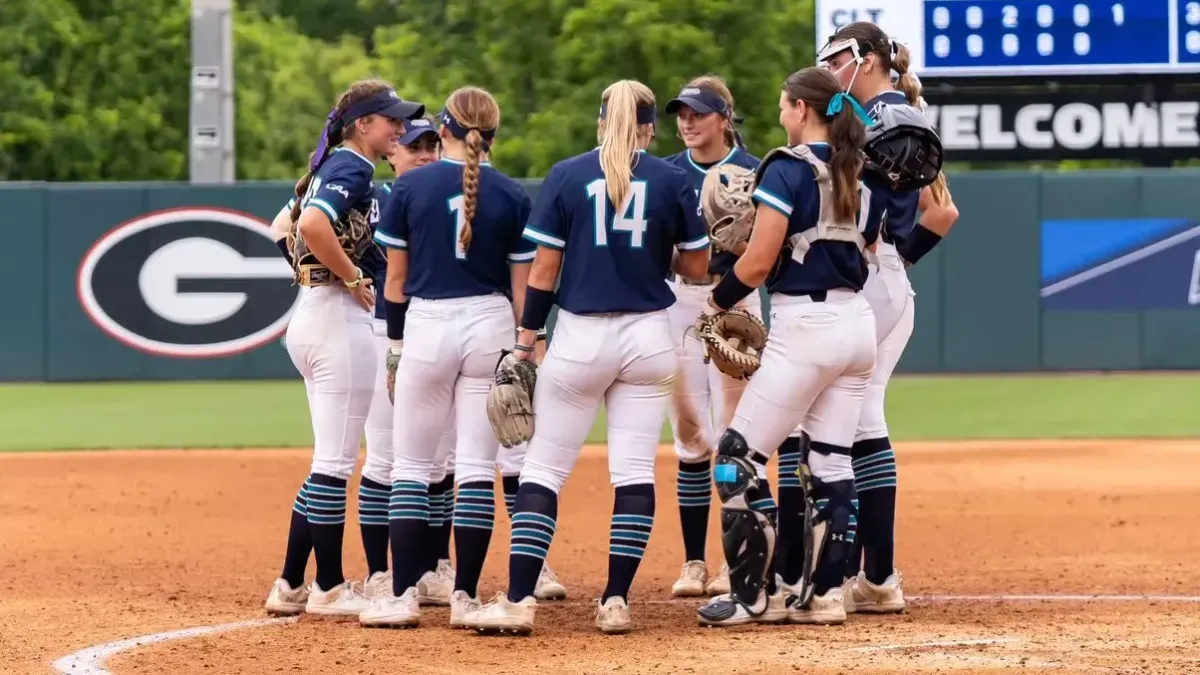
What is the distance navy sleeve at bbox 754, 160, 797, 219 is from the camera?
589 cm

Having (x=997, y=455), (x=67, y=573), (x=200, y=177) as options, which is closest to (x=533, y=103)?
(x=200, y=177)

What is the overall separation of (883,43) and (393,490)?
234cm

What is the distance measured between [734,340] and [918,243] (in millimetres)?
946

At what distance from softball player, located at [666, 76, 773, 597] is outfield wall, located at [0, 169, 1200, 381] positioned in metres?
10.5

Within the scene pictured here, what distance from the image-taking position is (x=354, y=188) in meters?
6.37

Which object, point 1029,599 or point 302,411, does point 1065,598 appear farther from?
point 302,411

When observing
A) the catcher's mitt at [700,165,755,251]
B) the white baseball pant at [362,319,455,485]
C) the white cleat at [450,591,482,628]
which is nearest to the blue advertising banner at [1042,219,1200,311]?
the catcher's mitt at [700,165,755,251]

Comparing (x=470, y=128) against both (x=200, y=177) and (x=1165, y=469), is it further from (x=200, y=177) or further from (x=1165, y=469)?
(x=200, y=177)

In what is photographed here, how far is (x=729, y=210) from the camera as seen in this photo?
644 cm

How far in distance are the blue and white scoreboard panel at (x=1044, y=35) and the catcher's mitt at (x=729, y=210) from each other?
456 inches

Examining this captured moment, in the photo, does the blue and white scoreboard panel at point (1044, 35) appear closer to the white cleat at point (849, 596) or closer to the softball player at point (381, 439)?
the softball player at point (381, 439)

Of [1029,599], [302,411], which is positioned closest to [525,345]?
[1029,599]

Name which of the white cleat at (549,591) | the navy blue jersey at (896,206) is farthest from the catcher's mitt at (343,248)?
the navy blue jersey at (896,206)

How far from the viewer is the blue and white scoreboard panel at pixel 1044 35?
58.2ft
